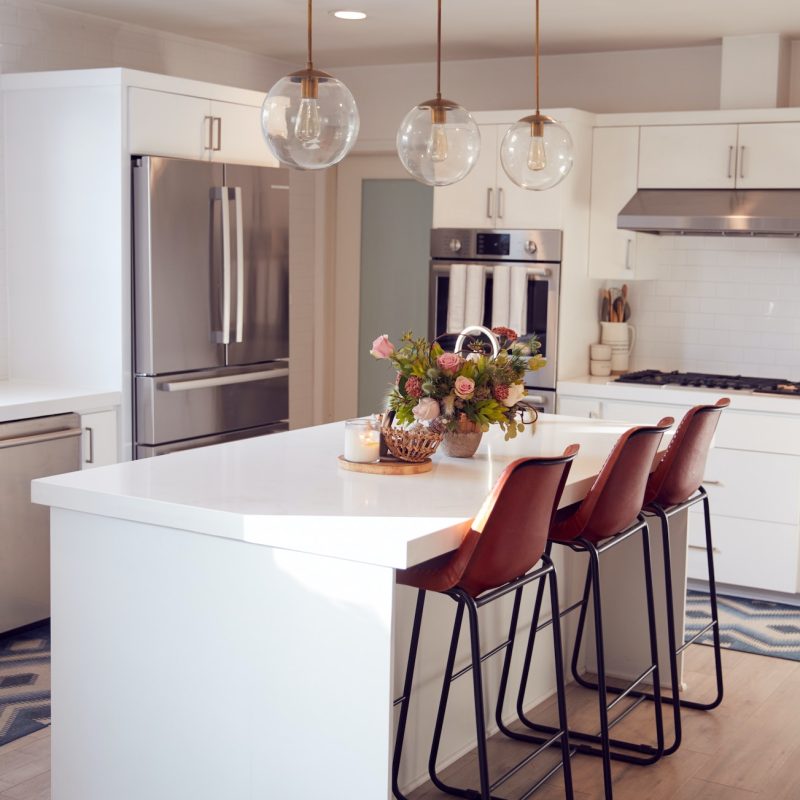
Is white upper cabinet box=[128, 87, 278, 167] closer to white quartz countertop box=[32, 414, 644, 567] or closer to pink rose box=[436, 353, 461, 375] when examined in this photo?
white quartz countertop box=[32, 414, 644, 567]

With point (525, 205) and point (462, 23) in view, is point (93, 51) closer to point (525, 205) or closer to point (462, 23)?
point (462, 23)

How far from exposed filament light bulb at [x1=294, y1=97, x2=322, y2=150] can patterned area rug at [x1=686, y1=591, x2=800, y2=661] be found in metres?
2.83

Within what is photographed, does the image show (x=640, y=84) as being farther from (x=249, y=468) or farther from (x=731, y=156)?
(x=249, y=468)

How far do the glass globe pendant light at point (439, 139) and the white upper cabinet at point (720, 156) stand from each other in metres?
2.60

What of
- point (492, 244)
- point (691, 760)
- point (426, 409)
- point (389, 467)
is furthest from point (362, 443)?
point (492, 244)

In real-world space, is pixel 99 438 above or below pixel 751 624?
above

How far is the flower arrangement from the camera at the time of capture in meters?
3.28

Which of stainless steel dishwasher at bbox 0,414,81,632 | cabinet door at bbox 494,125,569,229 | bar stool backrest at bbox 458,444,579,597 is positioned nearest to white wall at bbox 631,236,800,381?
cabinet door at bbox 494,125,569,229

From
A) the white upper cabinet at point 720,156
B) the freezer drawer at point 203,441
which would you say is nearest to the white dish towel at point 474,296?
the white upper cabinet at point 720,156

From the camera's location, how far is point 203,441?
16.8ft

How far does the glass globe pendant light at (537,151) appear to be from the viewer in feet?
11.6

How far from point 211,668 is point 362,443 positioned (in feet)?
2.65

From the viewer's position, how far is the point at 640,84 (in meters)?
6.01

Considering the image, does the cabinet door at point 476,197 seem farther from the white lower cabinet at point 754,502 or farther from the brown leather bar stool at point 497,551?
the brown leather bar stool at point 497,551
